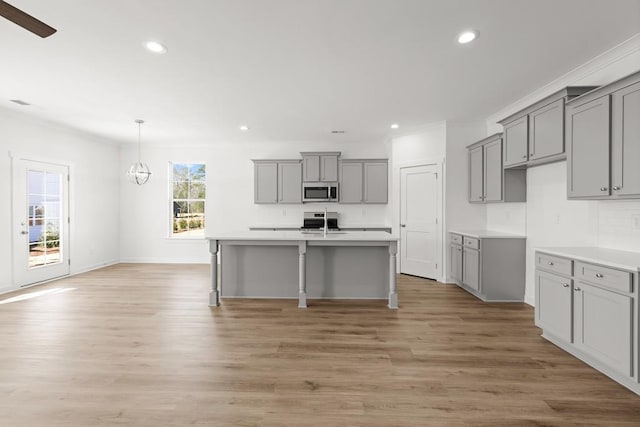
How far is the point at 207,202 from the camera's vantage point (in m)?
7.20

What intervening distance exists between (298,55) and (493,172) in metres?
3.21

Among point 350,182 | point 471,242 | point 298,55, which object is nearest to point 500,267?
point 471,242

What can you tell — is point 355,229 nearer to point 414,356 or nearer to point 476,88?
point 476,88

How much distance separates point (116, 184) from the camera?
23.5 ft

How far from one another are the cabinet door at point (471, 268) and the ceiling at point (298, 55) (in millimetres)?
2114

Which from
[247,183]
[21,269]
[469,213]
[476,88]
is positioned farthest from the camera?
[247,183]

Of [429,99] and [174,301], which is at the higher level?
[429,99]

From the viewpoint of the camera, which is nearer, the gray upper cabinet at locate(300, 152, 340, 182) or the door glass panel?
the door glass panel

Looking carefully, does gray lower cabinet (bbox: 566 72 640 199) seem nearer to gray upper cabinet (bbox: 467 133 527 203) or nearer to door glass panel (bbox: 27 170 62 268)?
gray upper cabinet (bbox: 467 133 527 203)

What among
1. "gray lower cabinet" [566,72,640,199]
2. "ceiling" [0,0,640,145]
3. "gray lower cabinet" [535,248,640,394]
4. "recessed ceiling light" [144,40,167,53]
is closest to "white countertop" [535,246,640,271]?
"gray lower cabinet" [535,248,640,394]

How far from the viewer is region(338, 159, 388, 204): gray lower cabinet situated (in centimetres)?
665

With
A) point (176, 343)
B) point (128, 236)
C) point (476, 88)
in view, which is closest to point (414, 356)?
point (176, 343)

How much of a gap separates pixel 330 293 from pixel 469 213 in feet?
9.10

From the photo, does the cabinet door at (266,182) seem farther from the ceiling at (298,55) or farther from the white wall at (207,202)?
the ceiling at (298,55)
